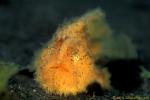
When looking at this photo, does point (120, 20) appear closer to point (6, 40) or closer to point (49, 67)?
point (6, 40)

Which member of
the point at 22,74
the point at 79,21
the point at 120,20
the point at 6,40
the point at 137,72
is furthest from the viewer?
the point at 120,20

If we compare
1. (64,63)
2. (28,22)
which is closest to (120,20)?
(28,22)

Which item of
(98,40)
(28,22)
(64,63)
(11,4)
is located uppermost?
(11,4)

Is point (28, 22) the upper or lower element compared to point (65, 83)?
upper

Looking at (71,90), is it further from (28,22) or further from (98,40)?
(28,22)

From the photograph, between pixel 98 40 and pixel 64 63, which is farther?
pixel 98 40

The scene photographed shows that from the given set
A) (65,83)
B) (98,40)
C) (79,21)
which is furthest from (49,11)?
(65,83)

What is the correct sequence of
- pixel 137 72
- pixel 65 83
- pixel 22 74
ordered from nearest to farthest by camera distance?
pixel 65 83, pixel 22 74, pixel 137 72
